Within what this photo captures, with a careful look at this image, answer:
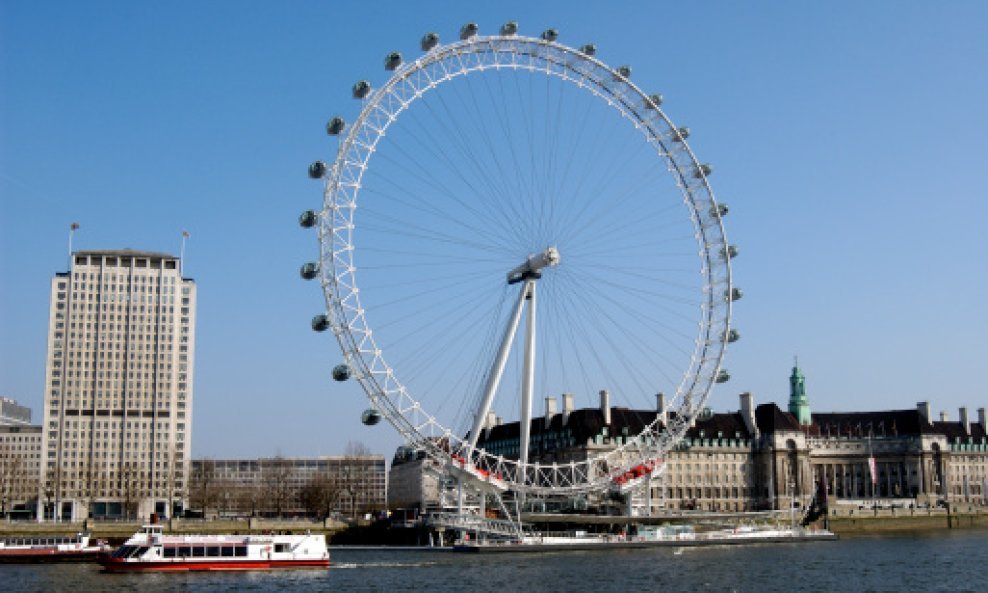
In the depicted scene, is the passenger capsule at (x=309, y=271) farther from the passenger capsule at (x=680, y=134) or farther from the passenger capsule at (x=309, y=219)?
the passenger capsule at (x=680, y=134)

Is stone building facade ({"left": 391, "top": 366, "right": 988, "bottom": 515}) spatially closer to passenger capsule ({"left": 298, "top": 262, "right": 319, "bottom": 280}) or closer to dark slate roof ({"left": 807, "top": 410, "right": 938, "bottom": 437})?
dark slate roof ({"left": 807, "top": 410, "right": 938, "bottom": 437})

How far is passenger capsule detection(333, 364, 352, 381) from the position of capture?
70625 mm

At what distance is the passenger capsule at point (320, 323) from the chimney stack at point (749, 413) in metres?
105

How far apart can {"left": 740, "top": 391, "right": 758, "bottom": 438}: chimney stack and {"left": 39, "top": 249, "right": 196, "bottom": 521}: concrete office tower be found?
275ft

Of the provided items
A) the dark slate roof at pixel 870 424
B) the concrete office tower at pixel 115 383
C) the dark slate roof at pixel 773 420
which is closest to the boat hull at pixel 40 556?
the concrete office tower at pixel 115 383

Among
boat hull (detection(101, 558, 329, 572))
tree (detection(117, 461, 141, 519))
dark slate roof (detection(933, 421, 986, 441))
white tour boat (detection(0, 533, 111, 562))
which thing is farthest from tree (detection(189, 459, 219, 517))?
dark slate roof (detection(933, 421, 986, 441))

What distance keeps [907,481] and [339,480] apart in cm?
8515

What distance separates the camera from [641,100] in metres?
83.1

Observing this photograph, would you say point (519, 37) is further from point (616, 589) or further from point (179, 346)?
point (179, 346)

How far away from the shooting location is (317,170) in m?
69.6

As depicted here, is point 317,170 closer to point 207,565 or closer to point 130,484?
point 207,565

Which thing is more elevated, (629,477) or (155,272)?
(155,272)

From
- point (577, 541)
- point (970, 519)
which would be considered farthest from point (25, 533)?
point (970, 519)

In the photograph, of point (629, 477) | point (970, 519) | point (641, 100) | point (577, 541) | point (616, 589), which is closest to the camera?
point (616, 589)
